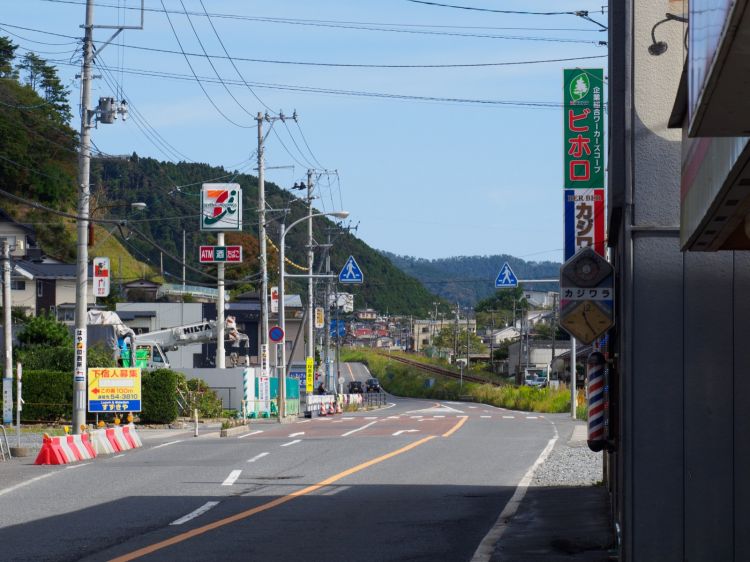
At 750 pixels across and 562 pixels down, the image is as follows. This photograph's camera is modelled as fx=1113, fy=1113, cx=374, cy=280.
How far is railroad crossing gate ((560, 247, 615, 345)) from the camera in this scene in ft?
36.5

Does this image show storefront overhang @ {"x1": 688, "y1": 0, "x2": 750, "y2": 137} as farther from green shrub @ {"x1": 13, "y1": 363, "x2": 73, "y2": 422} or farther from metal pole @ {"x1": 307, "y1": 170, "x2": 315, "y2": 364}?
metal pole @ {"x1": 307, "y1": 170, "x2": 315, "y2": 364}

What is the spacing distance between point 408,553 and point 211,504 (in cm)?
515

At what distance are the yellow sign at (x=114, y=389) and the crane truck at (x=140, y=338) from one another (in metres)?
14.6

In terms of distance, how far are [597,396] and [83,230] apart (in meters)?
19.5

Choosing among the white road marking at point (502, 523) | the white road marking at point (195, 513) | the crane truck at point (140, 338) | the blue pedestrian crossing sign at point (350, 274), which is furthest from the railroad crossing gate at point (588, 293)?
the blue pedestrian crossing sign at point (350, 274)

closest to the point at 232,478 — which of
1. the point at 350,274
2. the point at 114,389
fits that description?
the point at 114,389

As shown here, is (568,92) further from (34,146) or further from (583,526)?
(34,146)

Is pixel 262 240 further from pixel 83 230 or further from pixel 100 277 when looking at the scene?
pixel 83 230

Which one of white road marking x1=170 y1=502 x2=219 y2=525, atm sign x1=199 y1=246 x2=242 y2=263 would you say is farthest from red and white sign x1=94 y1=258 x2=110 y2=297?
white road marking x1=170 y1=502 x2=219 y2=525

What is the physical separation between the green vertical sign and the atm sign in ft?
103

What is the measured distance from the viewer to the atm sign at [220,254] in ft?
165

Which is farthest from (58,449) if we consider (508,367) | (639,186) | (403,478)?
(508,367)

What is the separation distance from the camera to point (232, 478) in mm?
19422

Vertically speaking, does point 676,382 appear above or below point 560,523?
above
